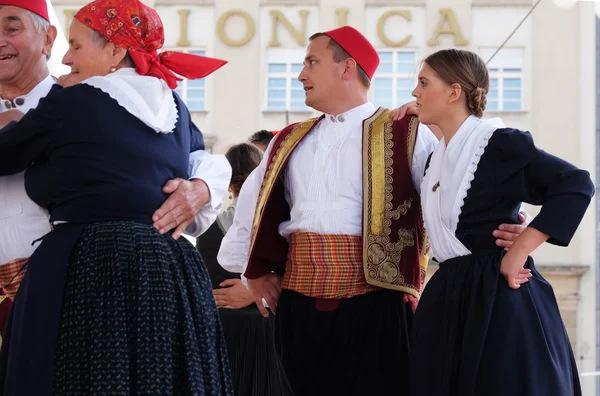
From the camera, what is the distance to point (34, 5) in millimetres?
3678

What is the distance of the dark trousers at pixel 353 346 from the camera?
3576 mm

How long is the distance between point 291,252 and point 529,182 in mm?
956

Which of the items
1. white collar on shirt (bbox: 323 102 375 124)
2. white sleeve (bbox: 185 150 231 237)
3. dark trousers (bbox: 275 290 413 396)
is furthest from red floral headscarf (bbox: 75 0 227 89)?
dark trousers (bbox: 275 290 413 396)

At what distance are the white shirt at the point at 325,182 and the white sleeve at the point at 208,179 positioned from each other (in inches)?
24.6

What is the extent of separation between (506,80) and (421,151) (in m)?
16.9

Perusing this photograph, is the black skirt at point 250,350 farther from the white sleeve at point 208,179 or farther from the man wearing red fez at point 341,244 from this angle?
the white sleeve at point 208,179

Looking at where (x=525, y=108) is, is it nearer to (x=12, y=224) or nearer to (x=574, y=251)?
(x=574, y=251)

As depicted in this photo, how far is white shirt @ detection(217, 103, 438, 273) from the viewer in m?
3.69

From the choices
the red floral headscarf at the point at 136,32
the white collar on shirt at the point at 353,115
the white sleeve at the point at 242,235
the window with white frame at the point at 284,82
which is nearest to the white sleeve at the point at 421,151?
the white collar on shirt at the point at 353,115

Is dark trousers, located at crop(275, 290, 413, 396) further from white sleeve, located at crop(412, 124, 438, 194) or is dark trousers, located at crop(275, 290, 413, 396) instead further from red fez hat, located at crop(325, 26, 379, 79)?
red fez hat, located at crop(325, 26, 379, 79)

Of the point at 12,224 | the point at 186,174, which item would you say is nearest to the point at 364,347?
the point at 186,174

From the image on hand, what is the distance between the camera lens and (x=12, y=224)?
312 cm

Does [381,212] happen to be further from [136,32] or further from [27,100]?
[27,100]

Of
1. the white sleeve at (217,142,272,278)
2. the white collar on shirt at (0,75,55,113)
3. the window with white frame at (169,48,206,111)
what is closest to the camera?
the white collar on shirt at (0,75,55,113)
